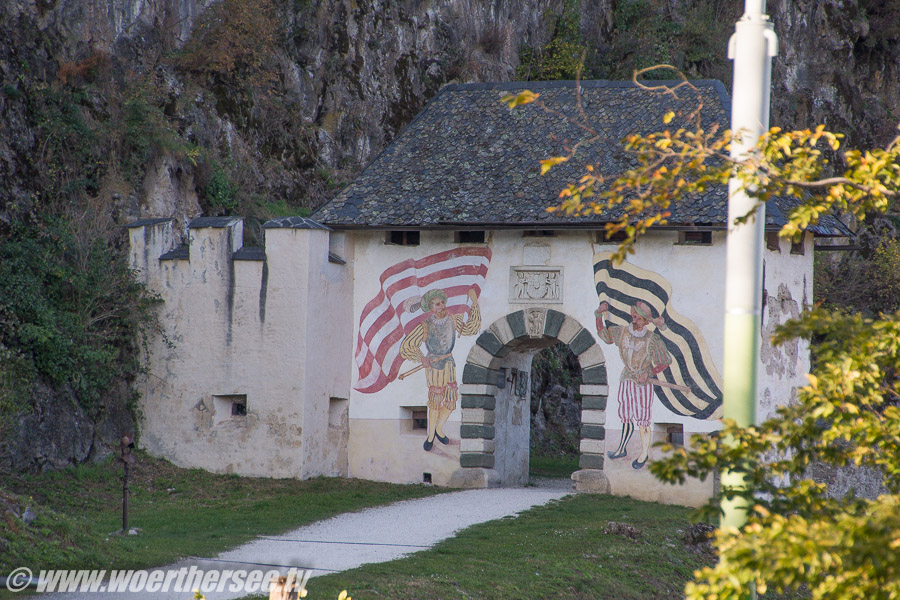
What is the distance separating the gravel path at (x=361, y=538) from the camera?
12.6 metres

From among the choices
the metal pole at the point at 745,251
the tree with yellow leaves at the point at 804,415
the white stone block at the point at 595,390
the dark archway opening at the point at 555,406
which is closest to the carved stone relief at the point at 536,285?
the white stone block at the point at 595,390

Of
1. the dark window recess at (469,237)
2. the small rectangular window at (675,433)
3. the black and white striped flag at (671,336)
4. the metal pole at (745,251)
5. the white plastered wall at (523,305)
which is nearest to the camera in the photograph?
the metal pole at (745,251)

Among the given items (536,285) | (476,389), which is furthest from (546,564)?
(536,285)

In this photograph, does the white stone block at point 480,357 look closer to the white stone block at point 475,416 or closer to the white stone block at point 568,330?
the white stone block at point 475,416

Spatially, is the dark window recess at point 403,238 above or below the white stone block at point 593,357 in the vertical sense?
above

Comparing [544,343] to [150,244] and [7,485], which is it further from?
[7,485]

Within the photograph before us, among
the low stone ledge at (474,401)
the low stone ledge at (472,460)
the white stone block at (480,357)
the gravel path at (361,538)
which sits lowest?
the gravel path at (361,538)

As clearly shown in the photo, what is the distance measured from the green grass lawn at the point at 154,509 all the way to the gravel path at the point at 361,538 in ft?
1.43

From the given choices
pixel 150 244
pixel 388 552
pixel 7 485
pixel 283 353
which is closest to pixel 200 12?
pixel 150 244

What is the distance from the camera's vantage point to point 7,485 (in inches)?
682

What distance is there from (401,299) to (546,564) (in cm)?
924

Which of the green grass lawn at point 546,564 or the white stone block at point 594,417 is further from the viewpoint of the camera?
the white stone block at point 594,417

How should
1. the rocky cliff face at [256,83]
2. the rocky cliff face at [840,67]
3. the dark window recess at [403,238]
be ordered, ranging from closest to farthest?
the rocky cliff face at [256,83] → the dark window recess at [403,238] → the rocky cliff face at [840,67]

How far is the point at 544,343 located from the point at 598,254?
8.01ft
